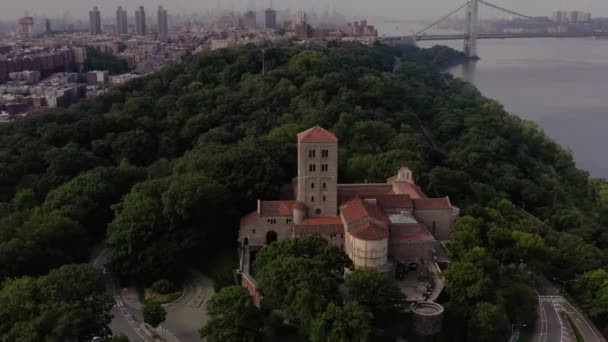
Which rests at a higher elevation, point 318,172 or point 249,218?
point 318,172

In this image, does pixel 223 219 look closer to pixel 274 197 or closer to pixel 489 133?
pixel 274 197

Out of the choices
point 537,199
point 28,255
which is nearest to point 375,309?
point 28,255

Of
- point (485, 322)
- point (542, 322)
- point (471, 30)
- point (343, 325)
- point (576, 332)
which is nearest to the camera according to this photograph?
point (343, 325)

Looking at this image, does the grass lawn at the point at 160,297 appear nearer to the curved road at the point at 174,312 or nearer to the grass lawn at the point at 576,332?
the curved road at the point at 174,312

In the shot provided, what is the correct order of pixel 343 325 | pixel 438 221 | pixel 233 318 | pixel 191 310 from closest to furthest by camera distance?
1. pixel 343 325
2. pixel 233 318
3. pixel 191 310
4. pixel 438 221

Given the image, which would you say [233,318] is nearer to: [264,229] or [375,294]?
[375,294]

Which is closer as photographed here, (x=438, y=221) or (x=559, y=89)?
(x=438, y=221)

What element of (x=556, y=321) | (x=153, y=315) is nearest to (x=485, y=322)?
(x=556, y=321)
